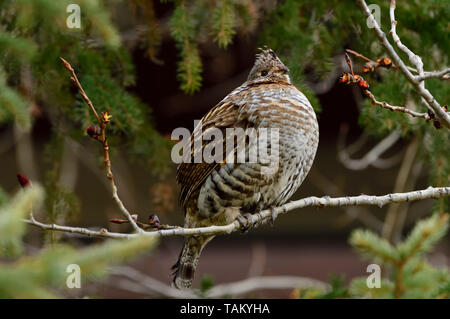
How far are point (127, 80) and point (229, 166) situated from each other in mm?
638

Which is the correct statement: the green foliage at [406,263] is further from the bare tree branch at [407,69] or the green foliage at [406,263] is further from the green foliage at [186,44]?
the green foliage at [186,44]

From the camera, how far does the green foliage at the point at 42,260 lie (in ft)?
3.50

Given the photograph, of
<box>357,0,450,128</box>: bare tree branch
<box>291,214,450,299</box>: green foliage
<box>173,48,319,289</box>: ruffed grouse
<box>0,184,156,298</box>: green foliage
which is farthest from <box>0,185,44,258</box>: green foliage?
<box>173,48,319,289</box>: ruffed grouse

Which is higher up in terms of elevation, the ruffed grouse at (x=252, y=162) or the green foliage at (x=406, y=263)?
the ruffed grouse at (x=252, y=162)

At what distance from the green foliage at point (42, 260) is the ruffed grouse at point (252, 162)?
150 centimetres

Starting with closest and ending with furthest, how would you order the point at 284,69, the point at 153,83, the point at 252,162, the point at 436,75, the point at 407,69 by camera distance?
the point at 436,75 → the point at 407,69 → the point at 252,162 → the point at 284,69 → the point at 153,83

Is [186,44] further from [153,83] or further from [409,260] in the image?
[153,83]

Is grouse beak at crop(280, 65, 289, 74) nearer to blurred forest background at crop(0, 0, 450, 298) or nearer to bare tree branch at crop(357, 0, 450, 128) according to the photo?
blurred forest background at crop(0, 0, 450, 298)

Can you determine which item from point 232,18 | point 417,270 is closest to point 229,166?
point 232,18

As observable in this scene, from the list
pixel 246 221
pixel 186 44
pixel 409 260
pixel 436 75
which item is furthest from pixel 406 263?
pixel 186 44

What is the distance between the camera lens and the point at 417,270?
7.21 ft

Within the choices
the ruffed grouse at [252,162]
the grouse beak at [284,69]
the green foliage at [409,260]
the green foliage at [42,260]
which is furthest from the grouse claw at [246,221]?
the green foliage at [42,260]

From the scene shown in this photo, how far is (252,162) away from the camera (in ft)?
8.63

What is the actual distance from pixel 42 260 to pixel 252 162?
161 centimetres
